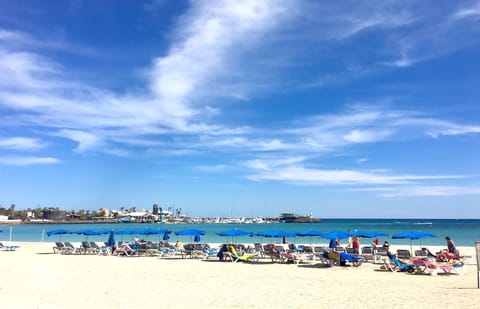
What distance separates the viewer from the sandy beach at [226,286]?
8914 mm

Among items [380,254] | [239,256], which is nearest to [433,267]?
[380,254]

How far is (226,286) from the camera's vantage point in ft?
36.8

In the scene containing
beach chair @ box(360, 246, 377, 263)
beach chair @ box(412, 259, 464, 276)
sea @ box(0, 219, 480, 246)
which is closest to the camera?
beach chair @ box(412, 259, 464, 276)

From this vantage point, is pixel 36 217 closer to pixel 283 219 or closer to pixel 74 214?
pixel 74 214

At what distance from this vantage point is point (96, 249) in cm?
2202

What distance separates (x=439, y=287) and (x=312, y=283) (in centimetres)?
330

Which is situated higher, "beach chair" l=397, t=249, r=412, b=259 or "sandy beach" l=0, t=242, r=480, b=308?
"beach chair" l=397, t=249, r=412, b=259

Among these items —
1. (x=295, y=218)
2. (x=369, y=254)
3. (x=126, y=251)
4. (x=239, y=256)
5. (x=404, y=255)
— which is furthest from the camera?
→ (x=295, y=218)

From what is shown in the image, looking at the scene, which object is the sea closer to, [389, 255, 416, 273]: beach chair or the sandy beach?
[389, 255, 416, 273]: beach chair

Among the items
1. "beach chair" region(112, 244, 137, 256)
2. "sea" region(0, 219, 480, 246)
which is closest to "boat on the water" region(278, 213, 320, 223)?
"sea" region(0, 219, 480, 246)

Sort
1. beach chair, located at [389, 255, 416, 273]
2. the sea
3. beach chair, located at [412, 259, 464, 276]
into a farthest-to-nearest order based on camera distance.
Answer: the sea, beach chair, located at [389, 255, 416, 273], beach chair, located at [412, 259, 464, 276]

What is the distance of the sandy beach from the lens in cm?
891

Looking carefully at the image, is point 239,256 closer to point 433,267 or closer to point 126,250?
point 126,250

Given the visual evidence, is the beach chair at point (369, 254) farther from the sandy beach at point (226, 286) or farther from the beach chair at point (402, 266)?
the beach chair at point (402, 266)
